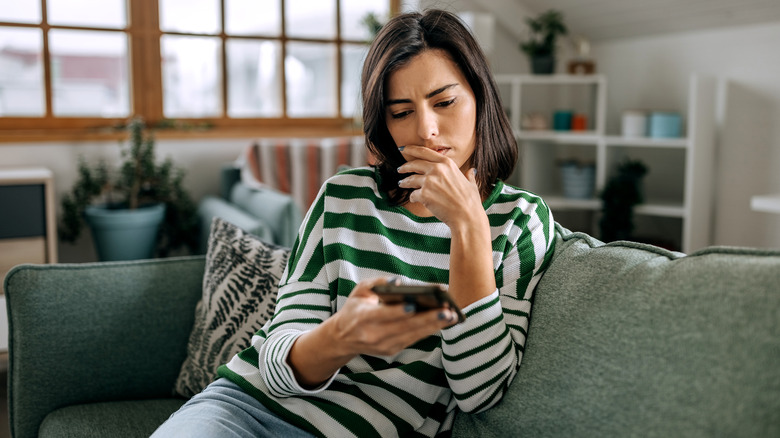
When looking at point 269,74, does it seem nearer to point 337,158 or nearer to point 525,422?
point 337,158

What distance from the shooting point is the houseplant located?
341cm

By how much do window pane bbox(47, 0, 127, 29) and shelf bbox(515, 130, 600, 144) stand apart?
203 cm

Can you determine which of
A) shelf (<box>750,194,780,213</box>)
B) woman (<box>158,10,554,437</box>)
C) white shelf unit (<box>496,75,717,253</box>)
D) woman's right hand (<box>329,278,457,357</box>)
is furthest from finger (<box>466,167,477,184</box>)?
white shelf unit (<box>496,75,717,253</box>)

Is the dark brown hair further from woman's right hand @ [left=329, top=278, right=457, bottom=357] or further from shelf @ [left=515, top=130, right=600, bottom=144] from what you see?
shelf @ [left=515, top=130, right=600, bottom=144]

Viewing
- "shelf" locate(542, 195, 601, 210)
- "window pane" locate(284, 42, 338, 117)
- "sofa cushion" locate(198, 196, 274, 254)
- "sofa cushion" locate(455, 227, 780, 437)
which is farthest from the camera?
"window pane" locate(284, 42, 338, 117)

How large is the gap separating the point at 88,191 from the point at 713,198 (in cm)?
291

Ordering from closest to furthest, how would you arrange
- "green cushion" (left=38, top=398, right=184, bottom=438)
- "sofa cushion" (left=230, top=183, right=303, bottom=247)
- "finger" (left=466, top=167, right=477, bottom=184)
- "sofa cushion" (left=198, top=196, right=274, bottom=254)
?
"finger" (left=466, top=167, right=477, bottom=184) → "green cushion" (left=38, top=398, right=184, bottom=438) → "sofa cushion" (left=198, top=196, right=274, bottom=254) → "sofa cushion" (left=230, top=183, right=303, bottom=247)

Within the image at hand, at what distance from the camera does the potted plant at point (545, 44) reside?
368 cm

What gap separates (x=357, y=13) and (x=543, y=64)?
1049 millimetres

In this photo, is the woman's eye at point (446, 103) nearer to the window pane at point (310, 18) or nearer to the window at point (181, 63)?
the window at point (181, 63)

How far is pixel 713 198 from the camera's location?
3.42 metres

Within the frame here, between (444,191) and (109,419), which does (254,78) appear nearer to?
(109,419)

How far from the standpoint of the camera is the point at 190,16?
11.4 feet

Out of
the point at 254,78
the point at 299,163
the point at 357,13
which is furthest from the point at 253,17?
the point at 299,163
